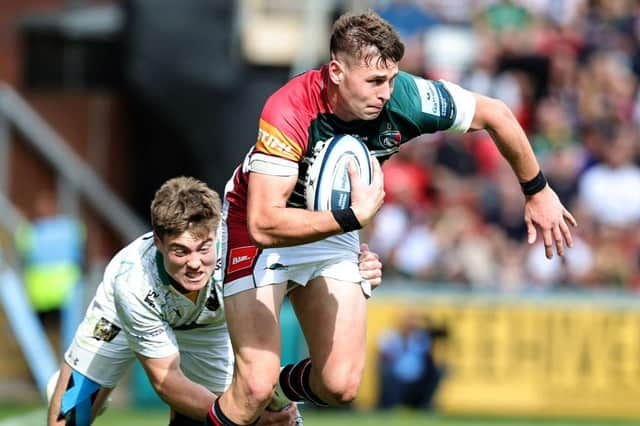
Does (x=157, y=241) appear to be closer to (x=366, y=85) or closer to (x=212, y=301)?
(x=212, y=301)

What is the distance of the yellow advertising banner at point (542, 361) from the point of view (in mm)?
12531

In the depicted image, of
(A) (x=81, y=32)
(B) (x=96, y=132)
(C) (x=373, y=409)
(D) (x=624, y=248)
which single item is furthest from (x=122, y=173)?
(D) (x=624, y=248)

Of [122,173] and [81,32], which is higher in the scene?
[81,32]

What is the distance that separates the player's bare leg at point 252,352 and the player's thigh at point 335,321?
0.63 feet

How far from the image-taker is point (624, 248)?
13.1m

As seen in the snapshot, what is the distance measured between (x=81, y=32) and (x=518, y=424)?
8.32m

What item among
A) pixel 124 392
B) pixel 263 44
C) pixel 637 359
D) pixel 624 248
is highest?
pixel 263 44

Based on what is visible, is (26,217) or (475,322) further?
(26,217)

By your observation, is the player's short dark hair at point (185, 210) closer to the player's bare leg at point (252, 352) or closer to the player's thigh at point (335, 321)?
the player's bare leg at point (252, 352)

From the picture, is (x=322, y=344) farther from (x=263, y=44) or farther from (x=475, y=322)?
(x=263, y=44)

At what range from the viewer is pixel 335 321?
6535 millimetres

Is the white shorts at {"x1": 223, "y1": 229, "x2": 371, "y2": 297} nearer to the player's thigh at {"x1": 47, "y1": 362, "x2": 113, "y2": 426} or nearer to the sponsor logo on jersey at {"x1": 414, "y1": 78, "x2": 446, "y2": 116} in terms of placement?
the sponsor logo on jersey at {"x1": 414, "y1": 78, "x2": 446, "y2": 116}

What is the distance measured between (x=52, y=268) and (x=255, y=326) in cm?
762

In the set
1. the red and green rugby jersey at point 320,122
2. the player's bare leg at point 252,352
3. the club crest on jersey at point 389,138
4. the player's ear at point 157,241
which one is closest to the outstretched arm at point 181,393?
the player's bare leg at point 252,352
